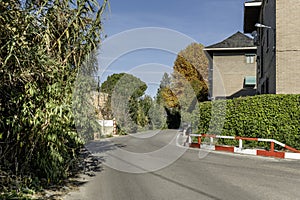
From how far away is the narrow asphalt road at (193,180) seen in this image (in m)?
8.13

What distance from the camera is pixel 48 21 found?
787 cm

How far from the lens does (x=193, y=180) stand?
A: 32.4ft

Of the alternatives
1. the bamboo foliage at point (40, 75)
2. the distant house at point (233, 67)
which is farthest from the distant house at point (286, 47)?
the distant house at point (233, 67)

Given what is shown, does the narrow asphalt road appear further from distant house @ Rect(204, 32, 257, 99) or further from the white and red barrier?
distant house @ Rect(204, 32, 257, 99)

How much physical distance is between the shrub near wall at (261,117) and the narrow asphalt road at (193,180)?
2256 millimetres

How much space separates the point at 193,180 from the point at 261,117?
8.29m

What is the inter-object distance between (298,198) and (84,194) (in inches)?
170

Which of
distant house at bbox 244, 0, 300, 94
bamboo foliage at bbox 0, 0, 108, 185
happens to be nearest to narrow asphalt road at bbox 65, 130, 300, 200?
bamboo foliage at bbox 0, 0, 108, 185

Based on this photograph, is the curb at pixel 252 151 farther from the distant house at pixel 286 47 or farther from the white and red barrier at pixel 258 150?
the distant house at pixel 286 47

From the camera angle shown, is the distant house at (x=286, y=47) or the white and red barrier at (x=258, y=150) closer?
the white and red barrier at (x=258, y=150)

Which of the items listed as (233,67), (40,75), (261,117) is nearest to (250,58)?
(233,67)

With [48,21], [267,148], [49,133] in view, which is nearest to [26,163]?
[49,133]

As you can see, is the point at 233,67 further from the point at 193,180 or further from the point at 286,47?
the point at 193,180

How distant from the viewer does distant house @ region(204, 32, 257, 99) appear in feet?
124
